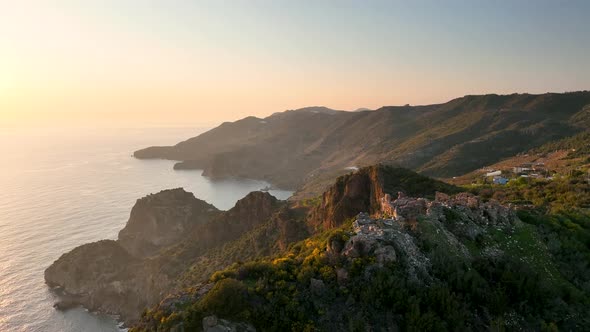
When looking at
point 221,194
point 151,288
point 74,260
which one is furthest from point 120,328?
point 221,194

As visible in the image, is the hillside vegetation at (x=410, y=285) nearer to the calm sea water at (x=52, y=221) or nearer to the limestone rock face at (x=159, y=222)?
the calm sea water at (x=52, y=221)

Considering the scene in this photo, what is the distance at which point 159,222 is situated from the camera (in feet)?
297

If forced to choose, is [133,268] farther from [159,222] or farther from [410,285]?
[410,285]

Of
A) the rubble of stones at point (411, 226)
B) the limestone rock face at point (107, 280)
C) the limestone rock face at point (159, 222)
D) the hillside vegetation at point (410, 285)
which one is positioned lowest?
the limestone rock face at point (107, 280)

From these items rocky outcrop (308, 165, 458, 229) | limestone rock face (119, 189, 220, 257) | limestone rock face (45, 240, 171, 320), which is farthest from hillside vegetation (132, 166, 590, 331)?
limestone rock face (119, 189, 220, 257)

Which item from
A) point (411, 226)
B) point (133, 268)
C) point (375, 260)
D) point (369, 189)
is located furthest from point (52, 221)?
point (375, 260)

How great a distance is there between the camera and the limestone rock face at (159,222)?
3494 inches

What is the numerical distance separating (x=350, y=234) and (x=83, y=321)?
59995 mm

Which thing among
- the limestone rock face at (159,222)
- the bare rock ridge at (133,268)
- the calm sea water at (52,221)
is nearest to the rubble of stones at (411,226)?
the bare rock ridge at (133,268)

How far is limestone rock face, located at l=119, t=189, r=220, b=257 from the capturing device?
88750 millimetres

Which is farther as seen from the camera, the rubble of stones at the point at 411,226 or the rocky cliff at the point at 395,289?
the rubble of stones at the point at 411,226

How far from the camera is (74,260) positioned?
70500mm

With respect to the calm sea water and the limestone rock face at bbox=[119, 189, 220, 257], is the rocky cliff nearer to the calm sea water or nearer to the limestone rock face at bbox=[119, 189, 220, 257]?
the calm sea water

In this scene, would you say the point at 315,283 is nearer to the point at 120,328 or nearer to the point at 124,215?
the point at 120,328
